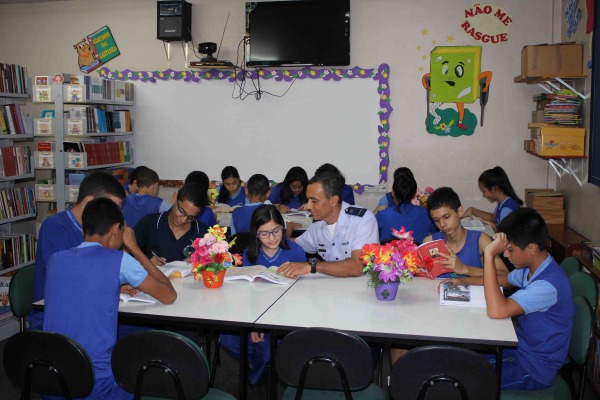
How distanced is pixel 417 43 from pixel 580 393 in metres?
4.82

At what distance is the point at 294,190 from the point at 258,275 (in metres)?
2.87

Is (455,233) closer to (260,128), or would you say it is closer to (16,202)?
(16,202)

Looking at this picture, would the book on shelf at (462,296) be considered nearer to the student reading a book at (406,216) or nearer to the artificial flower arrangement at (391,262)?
the artificial flower arrangement at (391,262)

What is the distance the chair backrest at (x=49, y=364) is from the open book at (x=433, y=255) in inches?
69.3

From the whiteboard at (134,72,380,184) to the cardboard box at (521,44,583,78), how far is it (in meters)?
1.88

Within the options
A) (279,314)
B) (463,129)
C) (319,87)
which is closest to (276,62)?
(319,87)

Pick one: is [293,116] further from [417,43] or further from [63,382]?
[63,382]

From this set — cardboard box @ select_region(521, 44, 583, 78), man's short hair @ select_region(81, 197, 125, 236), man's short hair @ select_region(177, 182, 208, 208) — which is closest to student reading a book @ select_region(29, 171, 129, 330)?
man's short hair @ select_region(177, 182, 208, 208)

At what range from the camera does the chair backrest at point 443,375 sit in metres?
2.30

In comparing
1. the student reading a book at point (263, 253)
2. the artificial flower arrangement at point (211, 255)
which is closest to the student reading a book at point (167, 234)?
the student reading a book at point (263, 253)

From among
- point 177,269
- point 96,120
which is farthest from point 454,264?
point 96,120

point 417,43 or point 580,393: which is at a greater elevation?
point 417,43

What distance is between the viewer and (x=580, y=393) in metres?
2.93

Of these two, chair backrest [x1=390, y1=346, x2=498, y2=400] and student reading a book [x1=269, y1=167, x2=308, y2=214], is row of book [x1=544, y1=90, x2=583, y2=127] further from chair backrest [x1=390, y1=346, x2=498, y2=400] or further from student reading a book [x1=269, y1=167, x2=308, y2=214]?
chair backrest [x1=390, y1=346, x2=498, y2=400]
